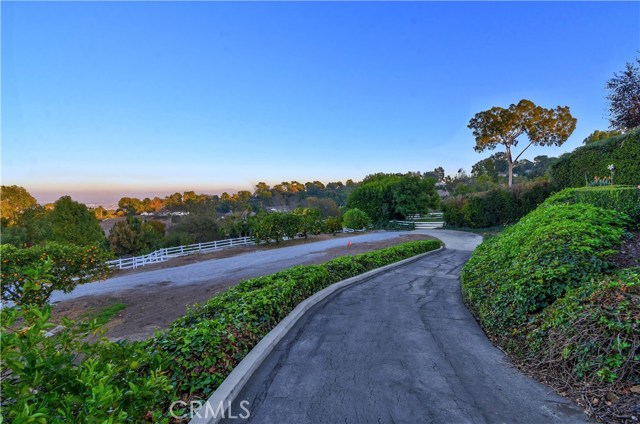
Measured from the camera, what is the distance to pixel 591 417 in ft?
9.40

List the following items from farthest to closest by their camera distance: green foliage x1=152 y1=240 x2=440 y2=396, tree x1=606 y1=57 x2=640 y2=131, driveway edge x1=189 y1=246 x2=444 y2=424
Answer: tree x1=606 y1=57 x2=640 y2=131 → green foliage x1=152 y1=240 x2=440 y2=396 → driveway edge x1=189 y1=246 x2=444 y2=424

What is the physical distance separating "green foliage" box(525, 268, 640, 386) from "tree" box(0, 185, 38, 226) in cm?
4384

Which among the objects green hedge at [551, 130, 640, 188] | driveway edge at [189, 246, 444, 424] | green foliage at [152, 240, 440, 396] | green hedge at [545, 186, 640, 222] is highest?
green hedge at [551, 130, 640, 188]

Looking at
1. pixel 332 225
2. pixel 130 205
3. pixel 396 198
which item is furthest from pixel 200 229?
pixel 130 205

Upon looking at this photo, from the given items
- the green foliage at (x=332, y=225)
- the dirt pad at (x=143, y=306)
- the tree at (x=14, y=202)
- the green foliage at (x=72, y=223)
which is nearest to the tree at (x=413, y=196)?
the green foliage at (x=332, y=225)

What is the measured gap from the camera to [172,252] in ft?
72.1

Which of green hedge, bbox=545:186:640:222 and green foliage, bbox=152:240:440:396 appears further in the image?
green hedge, bbox=545:186:640:222

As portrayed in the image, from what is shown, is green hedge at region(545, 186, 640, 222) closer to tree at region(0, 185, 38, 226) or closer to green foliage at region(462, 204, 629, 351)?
green foliage at region(462, 204, 629, 351)

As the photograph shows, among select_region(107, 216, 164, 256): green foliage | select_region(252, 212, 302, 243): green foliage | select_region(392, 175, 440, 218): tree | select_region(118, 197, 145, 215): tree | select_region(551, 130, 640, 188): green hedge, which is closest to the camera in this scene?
select_region(551, 130, 640, 188): green hedge

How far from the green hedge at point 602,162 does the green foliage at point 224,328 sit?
1622cm

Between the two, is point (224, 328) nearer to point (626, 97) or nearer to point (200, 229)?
point (626, 97)

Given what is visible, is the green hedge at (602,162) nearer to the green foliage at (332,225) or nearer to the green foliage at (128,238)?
the green foliage at (332,225)

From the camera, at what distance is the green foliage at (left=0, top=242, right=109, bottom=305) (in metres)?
6.64

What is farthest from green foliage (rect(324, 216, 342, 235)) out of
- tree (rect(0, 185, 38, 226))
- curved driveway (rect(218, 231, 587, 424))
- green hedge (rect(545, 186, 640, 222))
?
tree (rect(0, 185, 38, 226))
